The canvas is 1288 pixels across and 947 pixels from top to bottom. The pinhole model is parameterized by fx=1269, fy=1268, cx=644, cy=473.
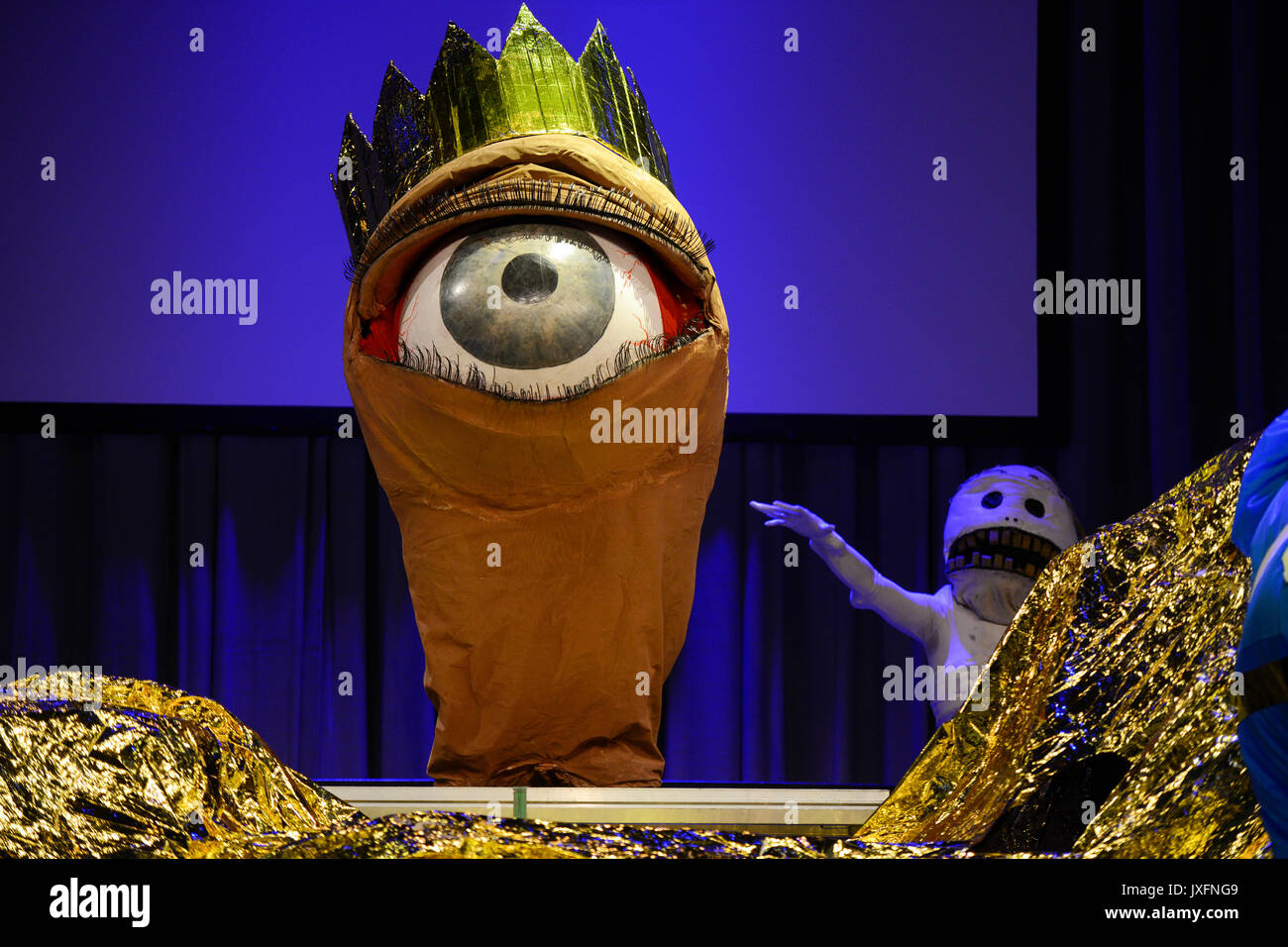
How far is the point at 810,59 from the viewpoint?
9.41 ft

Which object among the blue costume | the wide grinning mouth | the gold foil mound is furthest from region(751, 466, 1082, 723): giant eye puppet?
the blue costume

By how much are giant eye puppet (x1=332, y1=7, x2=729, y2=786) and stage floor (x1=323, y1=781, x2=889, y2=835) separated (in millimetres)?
260

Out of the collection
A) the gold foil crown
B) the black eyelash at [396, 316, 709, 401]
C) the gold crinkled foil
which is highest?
the gold foil crown

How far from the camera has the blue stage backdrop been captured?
2.79 m

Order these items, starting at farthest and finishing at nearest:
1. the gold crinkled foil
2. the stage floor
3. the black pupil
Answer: the black pupil < the stage floor < the gold crinkled foil

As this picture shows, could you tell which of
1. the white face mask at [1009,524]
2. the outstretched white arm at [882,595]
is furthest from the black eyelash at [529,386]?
the outstretched white arm at [882,595]

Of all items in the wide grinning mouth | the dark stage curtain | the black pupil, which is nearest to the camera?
the black pupil

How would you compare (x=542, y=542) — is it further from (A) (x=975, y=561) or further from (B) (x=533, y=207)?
(A) (x=975, y=561)

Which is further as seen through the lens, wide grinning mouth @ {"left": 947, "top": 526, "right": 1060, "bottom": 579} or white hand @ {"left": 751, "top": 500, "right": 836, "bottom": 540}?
white hand @ {"left": 751, "top": 500, "right": 836, "bottom": 540}

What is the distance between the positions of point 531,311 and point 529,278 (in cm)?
2

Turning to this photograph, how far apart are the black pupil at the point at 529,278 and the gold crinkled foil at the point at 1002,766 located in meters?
0.41

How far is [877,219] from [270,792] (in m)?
2.49

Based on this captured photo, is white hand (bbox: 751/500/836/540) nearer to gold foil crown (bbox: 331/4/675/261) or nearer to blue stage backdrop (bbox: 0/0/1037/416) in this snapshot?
blue stage backdrop (bbox: 0/0/1037/416)
